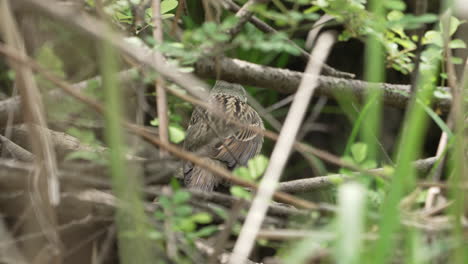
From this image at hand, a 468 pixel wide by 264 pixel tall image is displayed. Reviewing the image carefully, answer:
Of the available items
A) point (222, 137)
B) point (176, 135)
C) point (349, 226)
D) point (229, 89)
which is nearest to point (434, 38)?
point (176, 135)

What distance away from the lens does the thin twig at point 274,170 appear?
978 mm

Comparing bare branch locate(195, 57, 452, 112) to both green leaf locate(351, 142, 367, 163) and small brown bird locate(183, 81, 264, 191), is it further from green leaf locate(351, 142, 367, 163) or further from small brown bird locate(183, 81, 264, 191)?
green leaf locate(351, 142, 367, 163)

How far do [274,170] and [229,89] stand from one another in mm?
2609

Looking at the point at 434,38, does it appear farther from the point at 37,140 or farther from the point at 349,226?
the point at 37,140

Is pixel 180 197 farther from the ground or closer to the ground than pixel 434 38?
closer to the ground

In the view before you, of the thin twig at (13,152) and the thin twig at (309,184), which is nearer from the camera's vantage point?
the thin twig at (13,152)

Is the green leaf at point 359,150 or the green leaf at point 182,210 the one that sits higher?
the green leaf at point 359,150

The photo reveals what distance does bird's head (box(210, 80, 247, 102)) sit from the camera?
140 inches

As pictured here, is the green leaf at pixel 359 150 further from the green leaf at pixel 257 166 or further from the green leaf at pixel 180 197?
the green leaf at pixel 180 197

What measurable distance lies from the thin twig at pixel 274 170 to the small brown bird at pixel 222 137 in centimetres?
132

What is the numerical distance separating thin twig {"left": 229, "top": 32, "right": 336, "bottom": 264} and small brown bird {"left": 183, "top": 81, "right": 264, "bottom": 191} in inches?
51.8

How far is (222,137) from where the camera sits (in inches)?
109

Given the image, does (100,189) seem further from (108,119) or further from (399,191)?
(399,191)

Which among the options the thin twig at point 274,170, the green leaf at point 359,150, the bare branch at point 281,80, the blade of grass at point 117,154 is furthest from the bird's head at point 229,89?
the blade of grass at point 117,154
